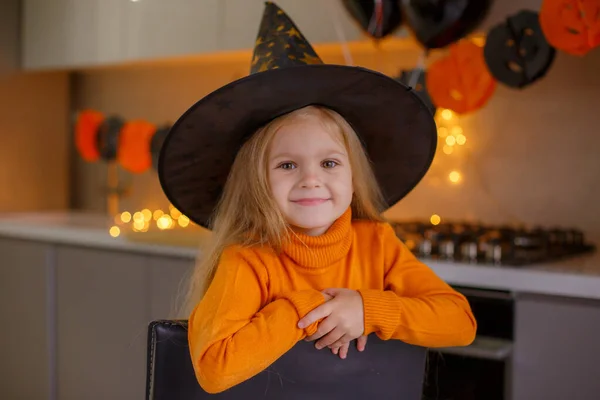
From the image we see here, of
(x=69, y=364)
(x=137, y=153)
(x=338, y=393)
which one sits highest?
(x=137, y=153)

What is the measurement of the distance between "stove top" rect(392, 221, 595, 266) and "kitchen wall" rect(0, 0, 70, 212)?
1.70 meters

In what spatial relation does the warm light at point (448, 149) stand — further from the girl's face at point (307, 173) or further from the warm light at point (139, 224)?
the girl's face at point (307, 173)

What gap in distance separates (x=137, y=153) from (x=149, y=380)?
5.71ft

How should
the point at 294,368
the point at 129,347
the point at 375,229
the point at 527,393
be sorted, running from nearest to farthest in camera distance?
the point at 294,368 < the point at 375,229 < the point at 527,393 < the point at 129,347

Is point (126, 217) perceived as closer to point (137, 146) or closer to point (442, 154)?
point (137, 146)

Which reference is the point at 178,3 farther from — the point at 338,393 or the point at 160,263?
the point at 338,393

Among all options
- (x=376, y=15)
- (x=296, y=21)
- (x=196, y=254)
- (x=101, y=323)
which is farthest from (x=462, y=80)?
(x=101, y=323)

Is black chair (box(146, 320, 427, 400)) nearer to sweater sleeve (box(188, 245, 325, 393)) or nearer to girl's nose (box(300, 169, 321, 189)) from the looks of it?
sweater sleeve (box(188, 245, 325, 393))

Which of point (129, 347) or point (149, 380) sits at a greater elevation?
point (149, 380)

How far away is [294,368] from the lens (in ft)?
3.02

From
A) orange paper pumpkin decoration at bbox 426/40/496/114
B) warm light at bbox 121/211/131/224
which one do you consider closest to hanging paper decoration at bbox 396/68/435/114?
orange paper pumpkin decoration at bbox 426/40/496/114

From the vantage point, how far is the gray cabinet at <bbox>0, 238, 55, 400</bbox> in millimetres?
2525

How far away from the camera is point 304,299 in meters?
0.93

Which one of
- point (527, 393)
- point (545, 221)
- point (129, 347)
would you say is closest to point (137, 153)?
point (129, 347)
